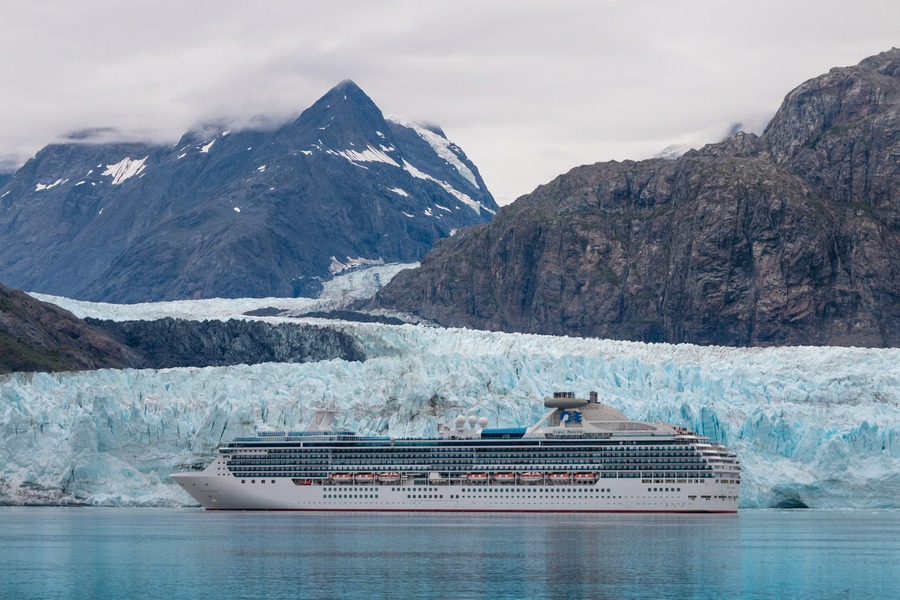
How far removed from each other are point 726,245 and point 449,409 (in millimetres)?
79924

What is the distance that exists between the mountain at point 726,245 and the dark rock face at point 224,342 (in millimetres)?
51831

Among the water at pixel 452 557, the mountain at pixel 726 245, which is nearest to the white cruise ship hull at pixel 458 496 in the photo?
the water at pixel 452 557

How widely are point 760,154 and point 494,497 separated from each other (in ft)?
325

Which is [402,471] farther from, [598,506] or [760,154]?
[760,154]

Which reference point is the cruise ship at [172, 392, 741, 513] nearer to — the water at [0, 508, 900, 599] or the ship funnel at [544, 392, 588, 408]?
the ship funnel at [544, 392, 588, 408]

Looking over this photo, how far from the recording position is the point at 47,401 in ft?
289

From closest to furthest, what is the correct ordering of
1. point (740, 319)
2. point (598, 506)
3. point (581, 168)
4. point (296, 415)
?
point (598, 506), point (296, 415), point (740, 319), point (581, 168)

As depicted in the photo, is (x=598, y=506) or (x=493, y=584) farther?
(x=598, y=506)

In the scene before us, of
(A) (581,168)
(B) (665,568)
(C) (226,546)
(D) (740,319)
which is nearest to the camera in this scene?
(B) (665,568)

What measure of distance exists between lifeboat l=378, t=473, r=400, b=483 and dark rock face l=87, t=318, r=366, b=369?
27624 mm

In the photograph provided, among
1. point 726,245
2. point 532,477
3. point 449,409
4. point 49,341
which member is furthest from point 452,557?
point 726,245

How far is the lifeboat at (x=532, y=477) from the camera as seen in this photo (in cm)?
8525

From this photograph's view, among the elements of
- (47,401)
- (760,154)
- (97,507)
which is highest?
(760,154)

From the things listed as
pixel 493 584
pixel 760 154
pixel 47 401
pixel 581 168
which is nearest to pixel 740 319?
pixel 760 154
